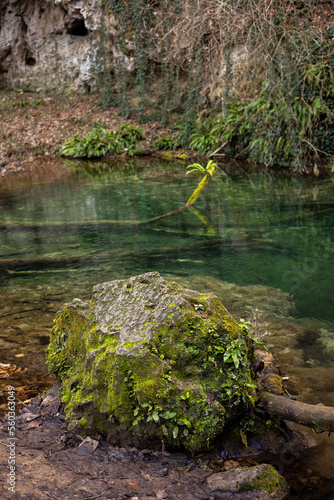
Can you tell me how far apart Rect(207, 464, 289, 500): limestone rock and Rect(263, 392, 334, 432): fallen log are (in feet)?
1.14

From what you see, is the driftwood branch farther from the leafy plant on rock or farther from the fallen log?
the leafy plant on rock

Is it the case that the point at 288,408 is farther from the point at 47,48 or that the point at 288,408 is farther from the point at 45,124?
the point at 47,48

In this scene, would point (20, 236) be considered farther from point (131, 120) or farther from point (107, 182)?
point (131, 120)

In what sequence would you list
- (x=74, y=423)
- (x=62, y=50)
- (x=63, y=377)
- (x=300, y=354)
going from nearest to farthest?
1. (x=74, y=423)
2. (x=63, y=377)
3. (x=300, y=354)
4. (x=62, y=50)

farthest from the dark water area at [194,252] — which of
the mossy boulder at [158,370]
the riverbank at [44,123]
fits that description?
the riverbank at [44,123]

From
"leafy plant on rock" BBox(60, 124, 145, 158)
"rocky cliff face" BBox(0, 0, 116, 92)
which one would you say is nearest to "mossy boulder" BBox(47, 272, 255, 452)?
"leafy plant on rock" BBox(60, 124, 145, 158)

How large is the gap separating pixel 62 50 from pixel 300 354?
76.2 feet

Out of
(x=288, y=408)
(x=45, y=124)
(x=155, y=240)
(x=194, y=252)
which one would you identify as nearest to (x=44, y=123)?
(x=45, y=124)

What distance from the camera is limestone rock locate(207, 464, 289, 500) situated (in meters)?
2.24

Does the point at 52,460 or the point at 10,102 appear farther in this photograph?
the point at 10,102

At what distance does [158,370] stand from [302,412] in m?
0.85

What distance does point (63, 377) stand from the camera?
2.97 meters

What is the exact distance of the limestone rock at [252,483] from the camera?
2.24 metres

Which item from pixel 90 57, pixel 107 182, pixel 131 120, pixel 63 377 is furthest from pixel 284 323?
pixel 90 57
